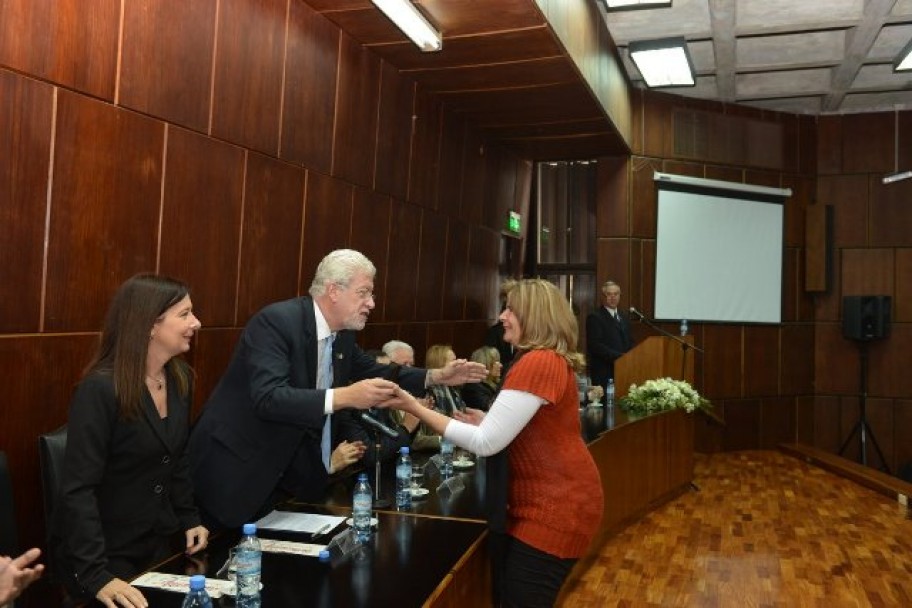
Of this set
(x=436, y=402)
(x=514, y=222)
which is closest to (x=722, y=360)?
(x=514, y=222)

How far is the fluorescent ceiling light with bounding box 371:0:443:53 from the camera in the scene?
3969mm

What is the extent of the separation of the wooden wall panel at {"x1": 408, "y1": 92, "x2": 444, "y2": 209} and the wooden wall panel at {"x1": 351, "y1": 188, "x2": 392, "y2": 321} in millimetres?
495

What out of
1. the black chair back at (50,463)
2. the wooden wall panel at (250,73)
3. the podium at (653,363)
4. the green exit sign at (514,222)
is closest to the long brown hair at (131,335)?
the black chair back at (50,463)

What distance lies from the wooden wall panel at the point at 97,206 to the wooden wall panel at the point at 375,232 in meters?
1.83

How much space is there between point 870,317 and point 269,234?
701 centimetres

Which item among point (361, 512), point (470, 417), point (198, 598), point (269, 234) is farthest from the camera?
point (269, 234)

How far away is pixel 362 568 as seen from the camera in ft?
6.38

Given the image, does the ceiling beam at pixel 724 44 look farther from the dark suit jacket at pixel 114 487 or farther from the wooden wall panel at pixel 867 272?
the dark suit jacket at pixel 114 487

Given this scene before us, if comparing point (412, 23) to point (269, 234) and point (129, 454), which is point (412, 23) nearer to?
point (269, 234)

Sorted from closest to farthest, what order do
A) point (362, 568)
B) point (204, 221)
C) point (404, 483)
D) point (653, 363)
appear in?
1. point (362, 568)
2. point (404, 483)
3. point (204, 221)
4. point (653, 363)

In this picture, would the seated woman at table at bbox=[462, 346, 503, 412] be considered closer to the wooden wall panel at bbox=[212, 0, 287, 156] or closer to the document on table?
the wooden wall panel at bbox=[212, 0, 287, 156]

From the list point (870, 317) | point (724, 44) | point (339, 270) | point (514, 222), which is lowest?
point (339, 270)

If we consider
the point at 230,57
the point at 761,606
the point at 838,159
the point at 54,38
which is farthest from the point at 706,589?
the point at 838,159

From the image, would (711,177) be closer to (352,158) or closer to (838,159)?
(838,159)
